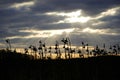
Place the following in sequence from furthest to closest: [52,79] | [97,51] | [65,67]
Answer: [97,51]
[65,67]
[52,79]

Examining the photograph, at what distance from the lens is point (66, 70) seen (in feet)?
145

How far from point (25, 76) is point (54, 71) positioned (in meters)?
4.00

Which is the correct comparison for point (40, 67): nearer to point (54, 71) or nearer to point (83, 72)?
point (54, 71)

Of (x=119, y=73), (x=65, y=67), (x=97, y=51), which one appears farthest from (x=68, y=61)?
(x=97, y=51)

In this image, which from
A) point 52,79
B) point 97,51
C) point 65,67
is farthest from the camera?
point 97,51

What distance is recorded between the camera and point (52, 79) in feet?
138

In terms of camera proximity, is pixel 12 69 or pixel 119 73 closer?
pixel 119 73

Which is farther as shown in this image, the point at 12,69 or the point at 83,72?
the point at 12,69

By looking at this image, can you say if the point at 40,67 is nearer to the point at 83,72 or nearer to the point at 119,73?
the point at 83,72

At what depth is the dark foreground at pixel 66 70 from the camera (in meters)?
42.5

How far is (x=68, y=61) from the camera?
151 feet

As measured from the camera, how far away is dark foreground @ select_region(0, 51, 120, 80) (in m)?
42.5

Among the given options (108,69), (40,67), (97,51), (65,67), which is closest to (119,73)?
(108,69)

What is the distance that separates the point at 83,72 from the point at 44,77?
524 centimetres
